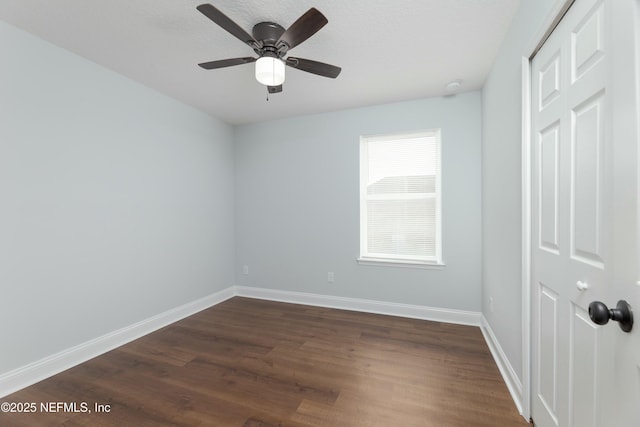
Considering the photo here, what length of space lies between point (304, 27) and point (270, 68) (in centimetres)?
35

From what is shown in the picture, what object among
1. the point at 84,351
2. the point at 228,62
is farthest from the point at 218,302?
the point at 228,62

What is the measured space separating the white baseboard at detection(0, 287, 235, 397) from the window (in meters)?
2.38

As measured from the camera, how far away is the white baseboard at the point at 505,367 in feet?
5.51

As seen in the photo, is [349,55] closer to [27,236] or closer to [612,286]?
[612,286]

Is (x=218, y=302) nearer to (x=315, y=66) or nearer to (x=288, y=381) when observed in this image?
(x=288, y=381)

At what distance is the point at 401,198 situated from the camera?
3.26 meters

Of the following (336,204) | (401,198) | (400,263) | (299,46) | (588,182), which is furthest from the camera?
(336,204)

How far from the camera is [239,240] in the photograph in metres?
4.04

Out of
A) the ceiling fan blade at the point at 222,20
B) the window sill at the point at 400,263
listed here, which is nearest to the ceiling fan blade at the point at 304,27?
the ceiling fan blade at the point at 222,20

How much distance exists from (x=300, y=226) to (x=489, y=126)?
2459 millimetres

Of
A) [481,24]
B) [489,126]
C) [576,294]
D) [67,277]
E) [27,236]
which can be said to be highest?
[481,24]

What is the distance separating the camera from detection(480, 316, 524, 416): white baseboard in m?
1.68

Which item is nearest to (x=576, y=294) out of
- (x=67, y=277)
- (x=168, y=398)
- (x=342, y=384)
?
(x=342, y=384)

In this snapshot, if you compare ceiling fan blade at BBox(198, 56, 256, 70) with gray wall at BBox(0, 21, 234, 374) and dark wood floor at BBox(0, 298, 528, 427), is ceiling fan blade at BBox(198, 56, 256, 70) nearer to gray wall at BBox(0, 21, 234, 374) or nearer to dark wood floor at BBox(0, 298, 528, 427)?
→ gray wall at BBox(0, 21, 234, 374)
